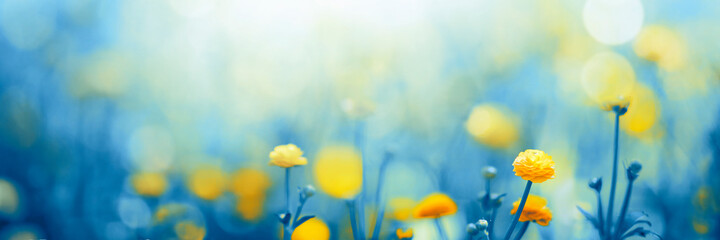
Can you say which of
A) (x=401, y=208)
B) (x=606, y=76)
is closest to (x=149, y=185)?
(x=401, y=208)

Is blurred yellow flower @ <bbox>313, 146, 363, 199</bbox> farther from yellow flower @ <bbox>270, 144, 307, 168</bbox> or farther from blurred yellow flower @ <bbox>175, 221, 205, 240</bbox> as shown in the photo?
yellow flower @ <bbox>270, 144, 307, 168</bbox>

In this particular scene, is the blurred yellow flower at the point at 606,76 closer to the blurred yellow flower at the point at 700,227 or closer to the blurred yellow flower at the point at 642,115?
the blurred yellow flower at the point at 642,115

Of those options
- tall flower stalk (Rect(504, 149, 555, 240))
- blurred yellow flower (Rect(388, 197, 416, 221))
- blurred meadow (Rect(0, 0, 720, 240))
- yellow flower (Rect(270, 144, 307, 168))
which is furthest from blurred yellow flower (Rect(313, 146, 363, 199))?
tall flower stalk (Rect(504, 149, 555, 240))

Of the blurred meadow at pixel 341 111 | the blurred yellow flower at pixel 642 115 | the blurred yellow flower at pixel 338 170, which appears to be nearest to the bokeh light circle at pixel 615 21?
the blurred meadow at pixel 341 111

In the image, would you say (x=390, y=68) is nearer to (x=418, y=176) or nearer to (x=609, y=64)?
(x=418, y=176)

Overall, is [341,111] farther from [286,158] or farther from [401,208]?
[286,158]

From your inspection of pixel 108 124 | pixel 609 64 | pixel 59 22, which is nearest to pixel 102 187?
pixel 108 124
